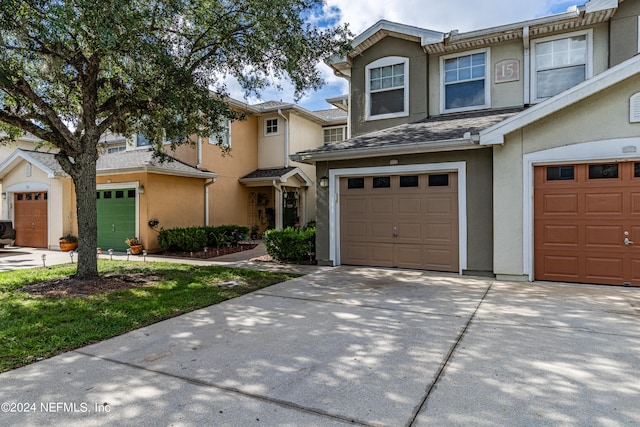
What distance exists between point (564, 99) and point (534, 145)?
0.97 metres

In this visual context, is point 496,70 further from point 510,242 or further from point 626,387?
point 626,387

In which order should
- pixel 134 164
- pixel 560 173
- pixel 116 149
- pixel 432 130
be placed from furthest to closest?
pixel 116 149, pixel 134 164, pixel 432 130, pixel 560 173

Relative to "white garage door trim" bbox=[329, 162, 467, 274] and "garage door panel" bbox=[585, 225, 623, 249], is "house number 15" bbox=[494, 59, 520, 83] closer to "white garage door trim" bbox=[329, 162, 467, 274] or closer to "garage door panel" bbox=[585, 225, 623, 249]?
"white garage door trim" bbox=[329, 162, 467, 274]

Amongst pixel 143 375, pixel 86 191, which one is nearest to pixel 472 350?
pixel 143 375

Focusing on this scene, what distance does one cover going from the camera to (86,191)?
8062 millimetres

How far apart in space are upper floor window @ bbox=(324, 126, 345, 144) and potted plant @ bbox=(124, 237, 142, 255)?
35.5 ft

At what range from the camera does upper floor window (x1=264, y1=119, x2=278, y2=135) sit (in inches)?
700

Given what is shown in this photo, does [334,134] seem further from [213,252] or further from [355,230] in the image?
[355,230]

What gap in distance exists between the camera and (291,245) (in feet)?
34.8

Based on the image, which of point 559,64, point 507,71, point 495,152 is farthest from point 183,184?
point 559,64

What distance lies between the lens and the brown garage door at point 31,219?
1534cm

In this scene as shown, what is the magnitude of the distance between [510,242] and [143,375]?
7.11 m

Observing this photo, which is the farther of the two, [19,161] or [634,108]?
[19,161]

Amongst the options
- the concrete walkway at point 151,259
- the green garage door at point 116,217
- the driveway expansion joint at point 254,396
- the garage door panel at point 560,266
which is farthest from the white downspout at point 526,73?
the green garage door at point 116,217
